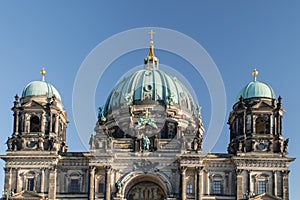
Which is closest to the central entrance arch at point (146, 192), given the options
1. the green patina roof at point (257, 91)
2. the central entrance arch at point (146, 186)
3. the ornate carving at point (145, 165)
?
the central entrance arch at point (146, 186)

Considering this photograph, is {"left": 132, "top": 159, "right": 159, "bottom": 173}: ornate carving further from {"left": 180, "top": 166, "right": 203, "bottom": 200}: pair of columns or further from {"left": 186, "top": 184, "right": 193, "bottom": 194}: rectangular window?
{"left": 186, "top": 184, "right": 193, "bottom": 194}: rectangular window

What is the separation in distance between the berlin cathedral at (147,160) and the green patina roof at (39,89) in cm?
10

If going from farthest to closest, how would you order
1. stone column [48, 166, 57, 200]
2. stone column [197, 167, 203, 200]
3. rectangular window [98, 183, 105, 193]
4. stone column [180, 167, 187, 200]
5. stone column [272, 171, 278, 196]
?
1. rectangular window [98, 183, 105, 193]
2. stone column [48, 166, 57, 200]
3. stone column [197, 167, 203, 200]
4. stone column [180, 167, 187, 200]
5. stone column [272, 171, 278, 196]

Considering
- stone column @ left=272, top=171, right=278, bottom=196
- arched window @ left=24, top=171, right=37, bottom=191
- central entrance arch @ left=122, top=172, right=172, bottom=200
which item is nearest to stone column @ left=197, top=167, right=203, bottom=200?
central entrance arch @ left=122, top=172, right=172, bottom=200

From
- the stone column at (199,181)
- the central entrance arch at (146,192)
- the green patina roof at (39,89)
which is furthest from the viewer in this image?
the green patina roof at (39,89)

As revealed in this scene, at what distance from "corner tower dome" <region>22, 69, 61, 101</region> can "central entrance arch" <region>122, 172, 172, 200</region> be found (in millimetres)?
11976

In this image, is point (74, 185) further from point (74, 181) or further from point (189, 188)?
point (189, 188)

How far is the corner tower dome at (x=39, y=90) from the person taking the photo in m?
83.2

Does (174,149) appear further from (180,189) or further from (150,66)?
(150,66)

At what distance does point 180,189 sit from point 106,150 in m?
8.40

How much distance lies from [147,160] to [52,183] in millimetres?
9782

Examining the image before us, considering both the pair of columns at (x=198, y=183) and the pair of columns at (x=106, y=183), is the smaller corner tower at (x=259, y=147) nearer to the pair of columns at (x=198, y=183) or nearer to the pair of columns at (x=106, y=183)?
the pair of columns at (x=198, y=183)

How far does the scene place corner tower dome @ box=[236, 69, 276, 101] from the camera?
82500 millimetres

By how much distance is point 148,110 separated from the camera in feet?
295
